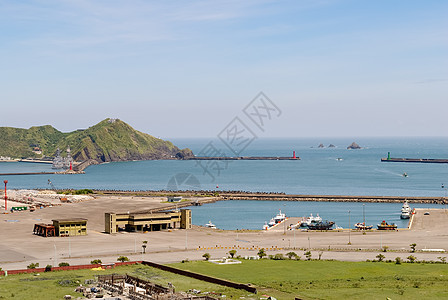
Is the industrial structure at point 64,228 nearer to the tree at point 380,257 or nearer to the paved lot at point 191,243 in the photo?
the paved lot at point 191,243

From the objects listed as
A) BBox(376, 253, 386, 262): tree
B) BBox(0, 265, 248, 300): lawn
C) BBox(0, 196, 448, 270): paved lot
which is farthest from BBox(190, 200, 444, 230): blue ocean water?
BBox(0, 265, 248, 300): lawn

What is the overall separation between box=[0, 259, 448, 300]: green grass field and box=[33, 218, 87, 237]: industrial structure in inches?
1506

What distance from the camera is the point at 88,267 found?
260 feet

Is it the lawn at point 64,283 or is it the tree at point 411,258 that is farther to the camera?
the tree at point 411,258

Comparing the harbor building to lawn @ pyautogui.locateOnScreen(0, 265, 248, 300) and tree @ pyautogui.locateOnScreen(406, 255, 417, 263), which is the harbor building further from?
tree @ pyautogui.locateOnScreen(406, 255, 417, 263)

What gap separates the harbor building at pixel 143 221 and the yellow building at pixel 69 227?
18.2 feet

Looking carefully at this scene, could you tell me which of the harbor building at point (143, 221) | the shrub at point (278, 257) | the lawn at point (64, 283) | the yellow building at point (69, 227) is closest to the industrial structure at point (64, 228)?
the yellow building at point (69, 227)

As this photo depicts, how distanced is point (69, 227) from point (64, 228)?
0.96 meters

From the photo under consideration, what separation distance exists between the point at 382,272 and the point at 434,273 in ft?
20.5

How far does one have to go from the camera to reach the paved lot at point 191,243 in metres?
91.5

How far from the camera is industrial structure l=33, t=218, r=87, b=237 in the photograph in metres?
114

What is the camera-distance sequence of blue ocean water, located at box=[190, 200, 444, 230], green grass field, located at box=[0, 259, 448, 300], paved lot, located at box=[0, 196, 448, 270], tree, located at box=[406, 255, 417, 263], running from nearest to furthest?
green grass field, located at box=[0, 259, 448, 300] < tree, located at box=[406, 255, 417, 263] < paved lot, located at box=[0, 196, 448, 270] < blue ocean water, located at box=[190, 200, 444, 230]

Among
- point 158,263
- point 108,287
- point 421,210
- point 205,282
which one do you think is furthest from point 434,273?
point 421,210

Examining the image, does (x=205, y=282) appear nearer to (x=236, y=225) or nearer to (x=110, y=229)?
(x=110, y=229)
